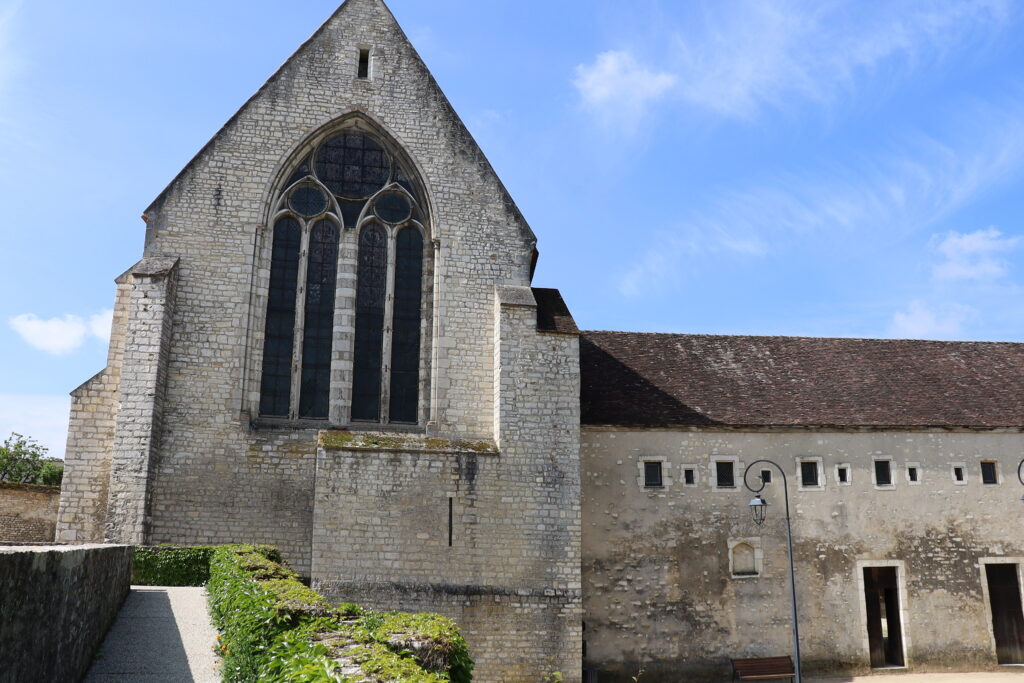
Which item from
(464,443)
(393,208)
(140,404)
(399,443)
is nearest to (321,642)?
(399,443)

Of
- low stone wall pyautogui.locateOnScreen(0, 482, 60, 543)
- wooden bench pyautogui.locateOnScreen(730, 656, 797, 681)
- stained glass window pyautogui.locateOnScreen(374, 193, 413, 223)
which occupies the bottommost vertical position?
wooden bench pyautogui.locateOnScreen(730, 656, 797, 681)

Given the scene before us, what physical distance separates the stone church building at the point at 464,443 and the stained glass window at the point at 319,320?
0.05m

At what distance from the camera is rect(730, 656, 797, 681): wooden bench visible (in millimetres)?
16969

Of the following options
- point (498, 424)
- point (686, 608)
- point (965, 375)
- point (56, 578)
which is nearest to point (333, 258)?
point (498, 424)

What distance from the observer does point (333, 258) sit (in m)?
17.7

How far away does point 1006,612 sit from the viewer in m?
18.7

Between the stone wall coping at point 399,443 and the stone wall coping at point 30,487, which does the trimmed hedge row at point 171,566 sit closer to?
the stone wall coping at point 399,443

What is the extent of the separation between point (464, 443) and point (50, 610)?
35.4 ft

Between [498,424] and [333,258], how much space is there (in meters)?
5.05

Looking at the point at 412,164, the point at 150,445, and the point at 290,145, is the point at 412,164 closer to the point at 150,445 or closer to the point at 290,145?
the point at 290,145

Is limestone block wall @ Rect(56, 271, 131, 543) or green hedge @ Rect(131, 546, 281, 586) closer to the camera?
green hedge @ Rect(131, 546, 281, 586)

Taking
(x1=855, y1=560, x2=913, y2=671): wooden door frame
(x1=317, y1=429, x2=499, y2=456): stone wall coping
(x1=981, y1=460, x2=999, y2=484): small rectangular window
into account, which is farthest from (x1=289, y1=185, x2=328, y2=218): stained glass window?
(x1=981, y1=460, x2=999, y2=484): small rectangular window

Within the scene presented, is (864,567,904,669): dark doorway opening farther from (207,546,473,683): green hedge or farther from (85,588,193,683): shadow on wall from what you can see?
(85,588,193,683): shadow on wall

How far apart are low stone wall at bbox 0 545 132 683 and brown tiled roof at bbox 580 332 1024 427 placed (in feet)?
37.3
